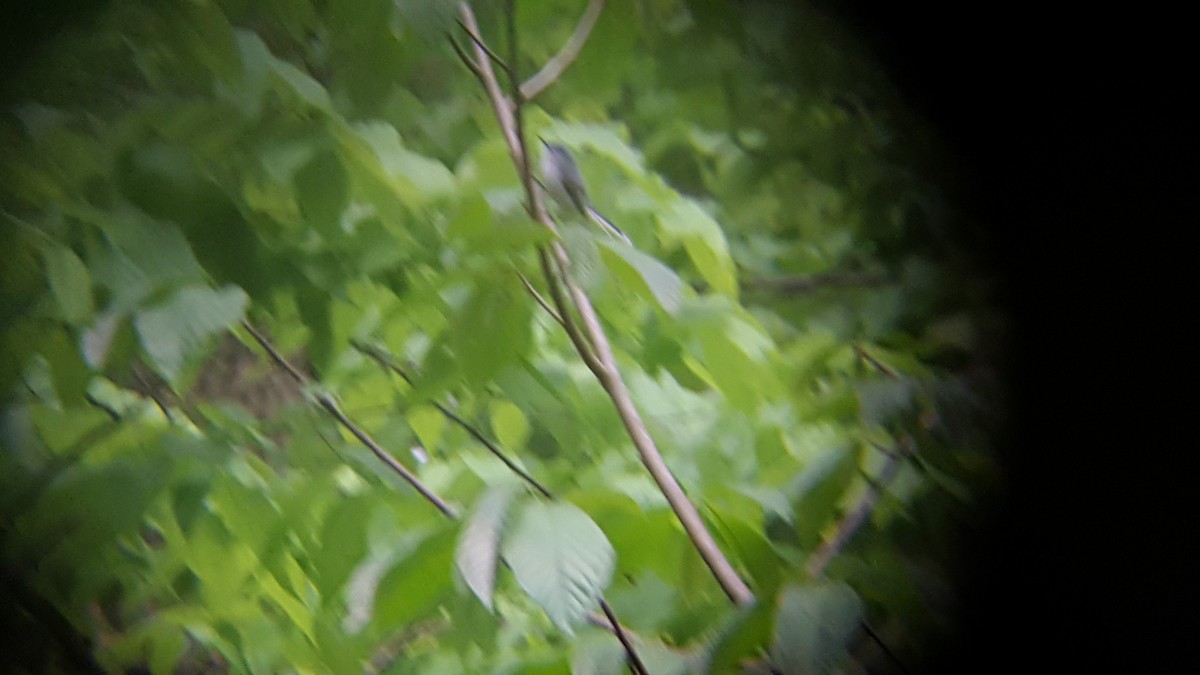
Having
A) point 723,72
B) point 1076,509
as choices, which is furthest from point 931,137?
point 1076,509

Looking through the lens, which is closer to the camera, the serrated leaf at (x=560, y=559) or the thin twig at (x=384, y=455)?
the serrated leaf at (x=560, y=559)

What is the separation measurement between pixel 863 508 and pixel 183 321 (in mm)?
333

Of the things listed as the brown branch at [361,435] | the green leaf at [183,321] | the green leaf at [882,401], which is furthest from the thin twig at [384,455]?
the green leaf at [882,401]

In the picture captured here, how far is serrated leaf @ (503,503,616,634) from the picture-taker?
0.24 m

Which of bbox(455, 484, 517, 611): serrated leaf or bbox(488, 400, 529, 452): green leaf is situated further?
bbox(488, 400, 529, 452): green leaf

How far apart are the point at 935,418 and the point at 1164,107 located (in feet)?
0.57

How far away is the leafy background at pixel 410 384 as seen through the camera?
31cm

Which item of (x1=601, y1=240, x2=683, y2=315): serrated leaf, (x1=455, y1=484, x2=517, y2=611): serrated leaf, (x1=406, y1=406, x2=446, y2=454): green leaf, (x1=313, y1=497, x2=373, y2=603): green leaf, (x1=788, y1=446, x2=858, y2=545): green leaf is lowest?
(x1=313, y1=497, x2=373, y2=603): green leaf

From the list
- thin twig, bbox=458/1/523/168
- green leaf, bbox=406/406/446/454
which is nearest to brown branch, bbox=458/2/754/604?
thin twig, bbox=458/1/523/168

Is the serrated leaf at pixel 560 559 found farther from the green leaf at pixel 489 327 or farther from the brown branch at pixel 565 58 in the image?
the brown branch at pixel 565 58

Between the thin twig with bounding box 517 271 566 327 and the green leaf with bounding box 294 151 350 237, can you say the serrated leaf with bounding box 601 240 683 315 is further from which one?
the green leaf with bounding box 294 151 350 237

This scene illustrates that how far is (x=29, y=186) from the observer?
14.4 inches

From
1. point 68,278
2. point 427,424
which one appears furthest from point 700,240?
point 68,278

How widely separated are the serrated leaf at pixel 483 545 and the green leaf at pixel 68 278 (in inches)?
9.3
